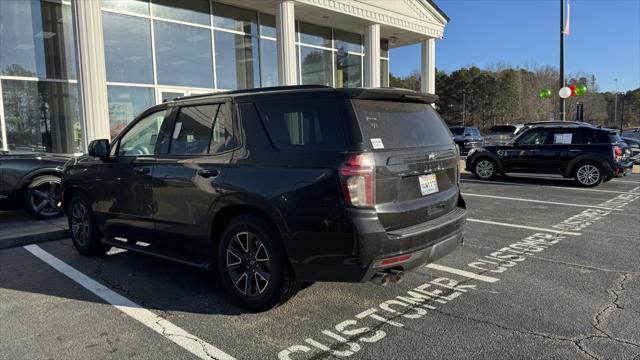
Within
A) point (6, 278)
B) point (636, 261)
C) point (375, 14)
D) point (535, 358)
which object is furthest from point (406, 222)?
point (375, 14)

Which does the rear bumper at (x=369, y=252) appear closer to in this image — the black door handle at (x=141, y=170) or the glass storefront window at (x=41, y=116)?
the black door handle at (x=141, y=170)

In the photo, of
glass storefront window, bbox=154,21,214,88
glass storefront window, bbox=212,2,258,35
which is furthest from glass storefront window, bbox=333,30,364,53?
glass storefront window, bbox=154,21,214,88

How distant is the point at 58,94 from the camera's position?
12.2m

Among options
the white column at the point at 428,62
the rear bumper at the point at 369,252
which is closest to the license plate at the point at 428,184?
the rear bumper at the point at 369,252

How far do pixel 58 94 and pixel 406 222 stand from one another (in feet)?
37.8

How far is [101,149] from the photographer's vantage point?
5316 mm

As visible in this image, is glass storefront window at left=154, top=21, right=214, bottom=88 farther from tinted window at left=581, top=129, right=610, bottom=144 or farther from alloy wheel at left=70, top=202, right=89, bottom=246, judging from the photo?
tinted window at left=581, top=129, right=610, bottom=144

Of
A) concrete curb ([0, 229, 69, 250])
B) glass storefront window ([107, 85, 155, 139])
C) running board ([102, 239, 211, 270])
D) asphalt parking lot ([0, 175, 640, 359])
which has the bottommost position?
asphalt parking lot ([0, 175, 640, 359])

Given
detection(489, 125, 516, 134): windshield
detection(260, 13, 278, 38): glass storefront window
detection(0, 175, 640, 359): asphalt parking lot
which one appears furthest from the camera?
detection(489, 125, 516, 134): windshield

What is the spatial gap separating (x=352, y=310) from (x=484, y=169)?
11.1 metres

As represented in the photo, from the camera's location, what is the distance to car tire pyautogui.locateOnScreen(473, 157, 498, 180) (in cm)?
1388

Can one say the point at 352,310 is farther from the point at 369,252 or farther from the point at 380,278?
the point at 369,252

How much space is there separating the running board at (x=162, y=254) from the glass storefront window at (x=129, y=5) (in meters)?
9.28

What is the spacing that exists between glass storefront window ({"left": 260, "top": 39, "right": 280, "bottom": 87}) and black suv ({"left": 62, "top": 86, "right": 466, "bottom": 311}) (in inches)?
472
